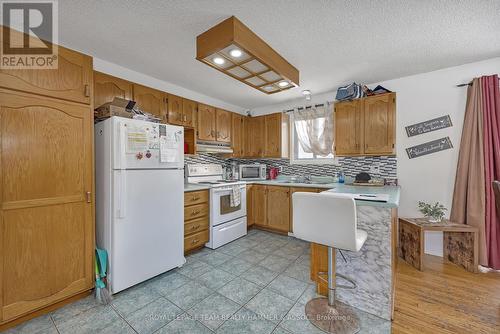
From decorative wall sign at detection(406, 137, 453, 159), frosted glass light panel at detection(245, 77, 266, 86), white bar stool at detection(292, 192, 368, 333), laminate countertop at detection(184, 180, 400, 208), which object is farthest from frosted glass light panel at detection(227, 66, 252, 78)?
decorative wall sign at detection(406, 137, 453, 159)

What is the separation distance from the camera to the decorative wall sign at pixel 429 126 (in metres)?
2.63

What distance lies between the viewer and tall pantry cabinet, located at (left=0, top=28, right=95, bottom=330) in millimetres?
1481

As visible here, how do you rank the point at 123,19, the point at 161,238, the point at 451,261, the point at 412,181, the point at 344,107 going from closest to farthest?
the point at 123,19, the point at 161,238, the point at 451,261, the point at 412,181, the point at 344,107

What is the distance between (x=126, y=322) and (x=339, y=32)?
3000mm

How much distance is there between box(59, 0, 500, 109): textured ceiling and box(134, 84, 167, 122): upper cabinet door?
270 mm

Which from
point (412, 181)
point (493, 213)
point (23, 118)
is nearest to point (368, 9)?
point (412, 181)

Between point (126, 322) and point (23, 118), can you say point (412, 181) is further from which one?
point (23, 118)

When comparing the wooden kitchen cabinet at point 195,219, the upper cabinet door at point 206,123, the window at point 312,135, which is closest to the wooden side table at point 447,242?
the window at point 312,135

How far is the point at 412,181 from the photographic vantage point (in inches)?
111

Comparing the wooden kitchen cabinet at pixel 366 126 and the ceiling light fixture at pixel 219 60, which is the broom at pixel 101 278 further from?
the wooden kitchen cabinet at pixel 366 126

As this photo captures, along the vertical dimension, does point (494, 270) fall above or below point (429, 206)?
below

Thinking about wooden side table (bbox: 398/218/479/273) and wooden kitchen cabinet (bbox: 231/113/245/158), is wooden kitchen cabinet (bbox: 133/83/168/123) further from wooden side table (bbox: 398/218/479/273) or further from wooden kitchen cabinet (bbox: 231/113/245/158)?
wooden side table (bbox: 398/218/479/273)

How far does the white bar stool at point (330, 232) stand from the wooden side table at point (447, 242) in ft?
4.20

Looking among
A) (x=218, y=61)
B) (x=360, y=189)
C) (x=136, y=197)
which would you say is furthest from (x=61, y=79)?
(x=360, y=189)
